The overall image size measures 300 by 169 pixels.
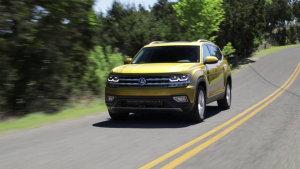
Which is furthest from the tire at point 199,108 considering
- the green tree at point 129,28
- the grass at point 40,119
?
the green tree at point 129,28

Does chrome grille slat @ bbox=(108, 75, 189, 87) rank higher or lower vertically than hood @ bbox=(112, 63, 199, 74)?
lower

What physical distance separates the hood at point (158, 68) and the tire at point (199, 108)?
616mm

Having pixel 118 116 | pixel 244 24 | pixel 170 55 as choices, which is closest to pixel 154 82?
pixel 118 116

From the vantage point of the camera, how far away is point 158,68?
938 centimetres

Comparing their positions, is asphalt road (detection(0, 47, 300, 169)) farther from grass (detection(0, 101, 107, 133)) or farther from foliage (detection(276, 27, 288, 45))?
foliage (detection(276, 27, 288, 45))

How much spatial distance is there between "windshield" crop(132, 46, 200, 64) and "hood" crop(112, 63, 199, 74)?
0.52 m

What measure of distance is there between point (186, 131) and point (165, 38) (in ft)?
67.3

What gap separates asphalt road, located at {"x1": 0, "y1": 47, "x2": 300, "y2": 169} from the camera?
5.84m

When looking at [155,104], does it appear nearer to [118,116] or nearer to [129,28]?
[118,116]

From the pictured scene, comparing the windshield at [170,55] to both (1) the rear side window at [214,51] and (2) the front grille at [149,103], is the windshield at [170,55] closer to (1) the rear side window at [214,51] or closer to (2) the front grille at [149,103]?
(1) the rear side window at [214,51]

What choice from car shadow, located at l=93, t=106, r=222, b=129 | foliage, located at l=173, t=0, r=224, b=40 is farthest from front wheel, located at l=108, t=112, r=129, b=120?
foliage, located at l=173, t=0, r=224, b=40

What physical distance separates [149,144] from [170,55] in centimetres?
383

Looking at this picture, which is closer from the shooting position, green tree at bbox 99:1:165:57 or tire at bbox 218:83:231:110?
tire at bbox 218:83:231:110

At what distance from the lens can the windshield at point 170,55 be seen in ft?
34.3
